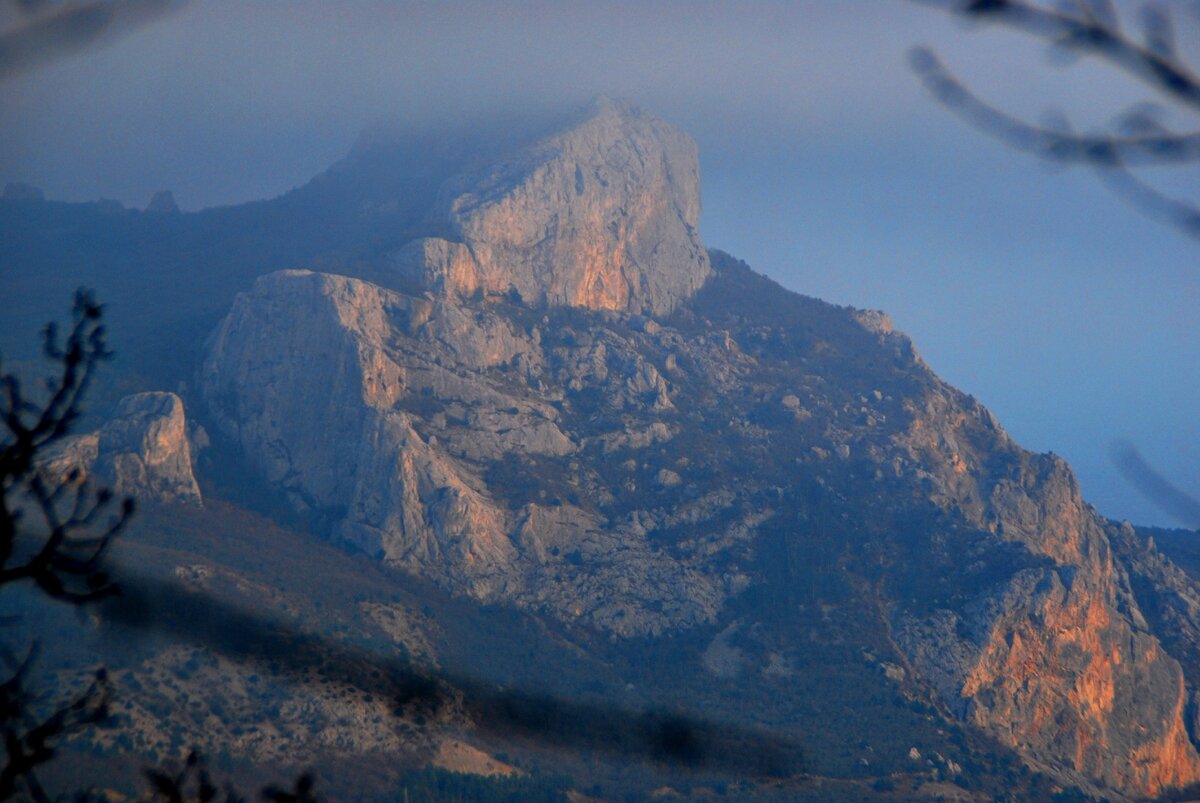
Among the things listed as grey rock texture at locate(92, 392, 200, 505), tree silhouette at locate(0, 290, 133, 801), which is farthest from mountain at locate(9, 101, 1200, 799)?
tree silhouette at locate(0, 290, 133, 801)

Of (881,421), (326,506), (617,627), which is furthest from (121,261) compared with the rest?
(881,421)

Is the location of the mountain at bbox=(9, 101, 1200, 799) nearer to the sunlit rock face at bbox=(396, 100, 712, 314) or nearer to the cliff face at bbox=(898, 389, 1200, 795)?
the cliff face at bbox=(898, 389, 1200, 795)

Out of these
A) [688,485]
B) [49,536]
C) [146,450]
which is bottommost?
[146,450]

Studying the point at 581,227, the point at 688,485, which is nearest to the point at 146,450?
the point at 688,485

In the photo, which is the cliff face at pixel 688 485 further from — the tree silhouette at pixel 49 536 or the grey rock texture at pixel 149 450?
the tree silhouette at pixel 49 536

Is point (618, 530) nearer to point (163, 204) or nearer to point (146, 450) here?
point (146, 450)

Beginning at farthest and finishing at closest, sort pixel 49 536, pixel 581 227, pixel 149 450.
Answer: pixel 581 227, pixel 149 450, pixel 49 536

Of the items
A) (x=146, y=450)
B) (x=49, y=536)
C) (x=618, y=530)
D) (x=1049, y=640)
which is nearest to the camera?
(x=49, y=536)
